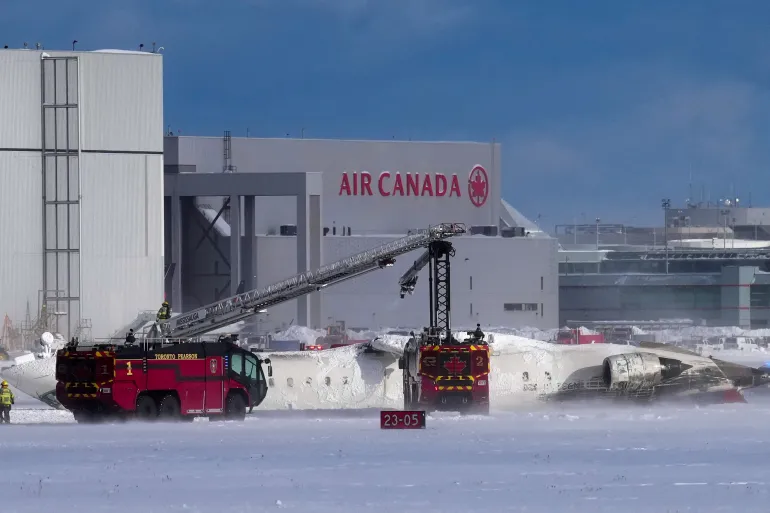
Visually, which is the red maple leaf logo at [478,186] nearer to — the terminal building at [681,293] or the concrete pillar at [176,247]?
the terminal building at [681,293]

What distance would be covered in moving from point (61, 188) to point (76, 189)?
2.94ft

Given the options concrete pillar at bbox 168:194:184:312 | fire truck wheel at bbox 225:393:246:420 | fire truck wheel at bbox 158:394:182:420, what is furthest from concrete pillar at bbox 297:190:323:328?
fire truck wheel at bbox 158:394:182:420

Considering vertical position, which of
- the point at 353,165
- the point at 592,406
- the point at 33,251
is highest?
the point at 353,165

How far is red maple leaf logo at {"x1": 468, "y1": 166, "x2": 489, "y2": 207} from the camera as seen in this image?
124 m

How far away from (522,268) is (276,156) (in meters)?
21.5

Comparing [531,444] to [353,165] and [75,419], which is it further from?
[353,165]

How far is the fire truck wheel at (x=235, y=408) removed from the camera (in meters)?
46.4

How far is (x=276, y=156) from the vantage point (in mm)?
117688

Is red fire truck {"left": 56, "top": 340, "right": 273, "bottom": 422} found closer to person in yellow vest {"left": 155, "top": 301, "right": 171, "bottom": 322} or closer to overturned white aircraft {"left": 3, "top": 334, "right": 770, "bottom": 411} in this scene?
overturned white aircraft {"left": 3, "top": 334, "right": 770, "bottom": 411}

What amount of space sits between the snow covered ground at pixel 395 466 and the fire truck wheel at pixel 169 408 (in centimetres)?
68

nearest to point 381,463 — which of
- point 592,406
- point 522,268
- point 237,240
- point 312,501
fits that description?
point 312,501

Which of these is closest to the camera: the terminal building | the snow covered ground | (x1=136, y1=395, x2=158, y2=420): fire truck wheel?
the snow covered ground

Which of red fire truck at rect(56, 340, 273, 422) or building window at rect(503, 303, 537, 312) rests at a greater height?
building window at rect(503, 303, 537, 312)

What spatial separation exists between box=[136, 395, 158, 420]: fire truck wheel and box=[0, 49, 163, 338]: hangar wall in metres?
42.6
